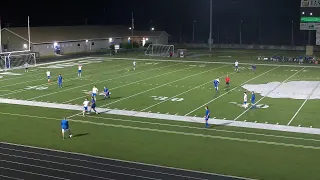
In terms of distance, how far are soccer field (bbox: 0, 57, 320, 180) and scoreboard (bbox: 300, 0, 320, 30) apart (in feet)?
39.3

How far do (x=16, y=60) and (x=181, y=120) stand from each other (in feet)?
112

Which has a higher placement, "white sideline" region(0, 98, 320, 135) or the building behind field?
the building behind field

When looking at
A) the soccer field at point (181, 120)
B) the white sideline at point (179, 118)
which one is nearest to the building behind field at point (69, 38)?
the soccer field at point (181, 120)

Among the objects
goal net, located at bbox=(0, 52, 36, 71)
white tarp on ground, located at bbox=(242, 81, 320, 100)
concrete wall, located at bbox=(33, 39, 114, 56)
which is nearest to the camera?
white tarp on ground, located at bbox=(242, 81, 320, 100)

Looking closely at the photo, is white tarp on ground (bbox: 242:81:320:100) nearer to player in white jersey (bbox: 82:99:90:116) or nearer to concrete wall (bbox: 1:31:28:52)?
player in white jersey (bbox: 82:99:90:116)

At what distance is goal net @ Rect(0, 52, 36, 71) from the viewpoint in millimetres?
48250

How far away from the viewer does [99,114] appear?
A: 2559 centimetres

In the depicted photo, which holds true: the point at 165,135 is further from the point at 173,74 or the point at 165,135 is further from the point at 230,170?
the point at 173,74

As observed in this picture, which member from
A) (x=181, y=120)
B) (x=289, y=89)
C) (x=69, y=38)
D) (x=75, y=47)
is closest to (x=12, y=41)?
(x=69, y=38)

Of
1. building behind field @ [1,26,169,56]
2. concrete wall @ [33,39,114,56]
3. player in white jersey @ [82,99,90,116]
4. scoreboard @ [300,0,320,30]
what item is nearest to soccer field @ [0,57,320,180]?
player in white jersey @ [82,99,90,116]

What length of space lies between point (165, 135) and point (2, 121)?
934 centimetres

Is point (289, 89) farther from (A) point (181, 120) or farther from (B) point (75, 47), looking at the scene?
(B) point (75, 47)

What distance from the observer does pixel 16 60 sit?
5250 centimetres

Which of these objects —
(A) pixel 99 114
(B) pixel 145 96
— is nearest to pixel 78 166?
(A) pixel 99 114
